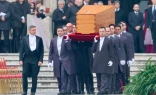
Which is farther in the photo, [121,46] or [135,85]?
[121,46]

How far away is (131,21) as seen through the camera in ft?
98.5

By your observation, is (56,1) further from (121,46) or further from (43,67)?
(121,46)

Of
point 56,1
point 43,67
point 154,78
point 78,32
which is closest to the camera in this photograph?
point 154,78

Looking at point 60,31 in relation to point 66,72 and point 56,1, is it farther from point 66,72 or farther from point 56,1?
point 56,1

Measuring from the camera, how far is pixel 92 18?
24.5 metres

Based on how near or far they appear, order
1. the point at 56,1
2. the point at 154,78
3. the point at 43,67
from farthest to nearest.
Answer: the point at 56,1 < the point at 43,67 < the point at 154,78

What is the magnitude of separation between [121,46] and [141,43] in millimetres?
4944

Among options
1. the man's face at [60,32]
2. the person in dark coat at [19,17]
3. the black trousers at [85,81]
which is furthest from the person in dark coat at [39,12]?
the black trousers at [85,81]

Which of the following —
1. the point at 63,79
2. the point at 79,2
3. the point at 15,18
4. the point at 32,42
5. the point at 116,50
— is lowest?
the point at 63,79

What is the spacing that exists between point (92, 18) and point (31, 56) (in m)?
2.20

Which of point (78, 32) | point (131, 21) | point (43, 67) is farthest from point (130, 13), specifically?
point (78, 32)

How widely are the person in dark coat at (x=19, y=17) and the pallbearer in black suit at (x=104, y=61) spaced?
5736 mm

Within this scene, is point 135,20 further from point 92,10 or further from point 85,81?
point 92,10

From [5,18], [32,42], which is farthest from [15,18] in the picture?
[32,42]
